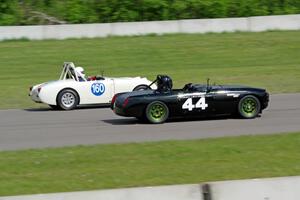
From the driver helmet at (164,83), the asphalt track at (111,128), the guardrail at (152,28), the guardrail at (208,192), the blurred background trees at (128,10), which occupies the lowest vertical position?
the asphalt track at (111,128)

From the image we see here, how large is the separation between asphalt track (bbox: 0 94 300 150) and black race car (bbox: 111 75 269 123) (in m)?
0.21

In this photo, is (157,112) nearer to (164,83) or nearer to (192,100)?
(164,83)

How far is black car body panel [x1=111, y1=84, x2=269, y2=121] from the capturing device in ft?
47.9

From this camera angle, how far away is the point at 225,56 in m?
30.7

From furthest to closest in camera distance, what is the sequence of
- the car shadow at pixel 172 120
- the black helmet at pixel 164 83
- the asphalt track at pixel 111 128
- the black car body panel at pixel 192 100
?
the car shadow at pixel 172 120 → the black helmet at pixel 164 83 → the black car body panel at pixel 192 100 → the asphalt track at pixel 111 128

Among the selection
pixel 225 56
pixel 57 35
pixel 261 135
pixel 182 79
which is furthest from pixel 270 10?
pixel 261 135

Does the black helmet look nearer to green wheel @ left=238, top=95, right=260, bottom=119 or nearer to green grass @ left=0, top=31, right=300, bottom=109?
green wheel @ left=238, top=95, right=260, bottom=119

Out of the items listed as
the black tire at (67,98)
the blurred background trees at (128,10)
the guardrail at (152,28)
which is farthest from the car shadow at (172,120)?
the blurred background trees at (128,10)

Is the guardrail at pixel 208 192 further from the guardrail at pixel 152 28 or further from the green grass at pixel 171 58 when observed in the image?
the guardrail at pixel 152 28

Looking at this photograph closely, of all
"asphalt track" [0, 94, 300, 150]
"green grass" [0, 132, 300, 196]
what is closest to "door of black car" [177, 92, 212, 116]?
"asphalt track" [0, 94, 300, 150]

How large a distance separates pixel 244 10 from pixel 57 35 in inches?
402

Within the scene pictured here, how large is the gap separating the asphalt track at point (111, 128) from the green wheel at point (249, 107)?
193 millimetres

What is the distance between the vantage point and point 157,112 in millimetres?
14703

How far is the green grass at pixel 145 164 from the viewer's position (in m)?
8.76
